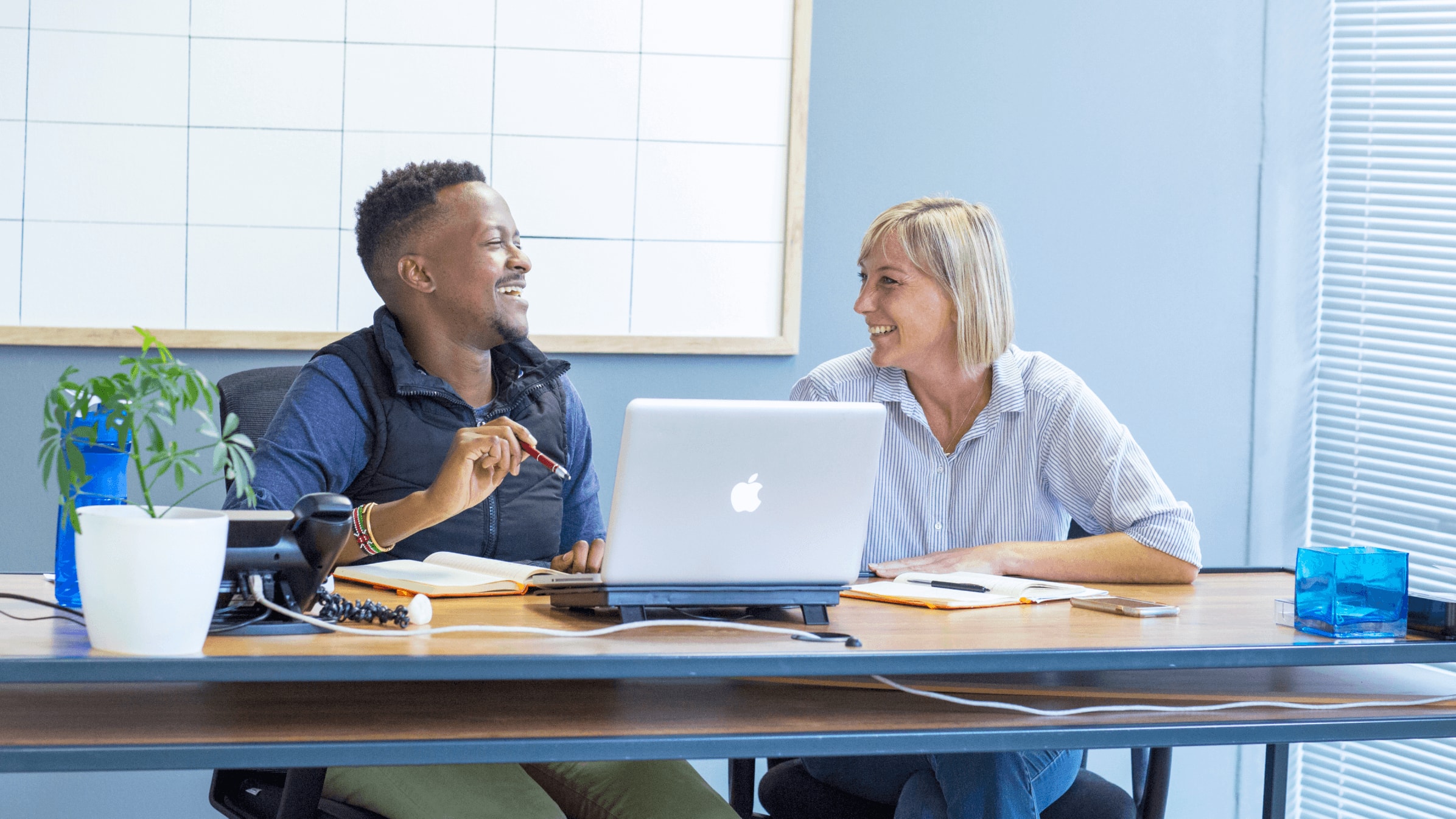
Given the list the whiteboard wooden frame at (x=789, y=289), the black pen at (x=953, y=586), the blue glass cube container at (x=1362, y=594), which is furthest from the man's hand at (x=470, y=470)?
the whiteboard wooden frame at (x=789, y=289)

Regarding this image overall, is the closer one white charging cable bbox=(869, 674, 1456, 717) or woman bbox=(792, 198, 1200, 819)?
white charging cable bbox=(869, 674, 1456, 717)

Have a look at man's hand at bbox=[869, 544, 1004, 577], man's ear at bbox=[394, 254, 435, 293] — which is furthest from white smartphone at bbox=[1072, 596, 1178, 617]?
man's ear at bbox=[394, 254, 435, 293]

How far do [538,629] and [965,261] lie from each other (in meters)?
1.25

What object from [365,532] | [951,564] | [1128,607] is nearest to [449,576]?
[365,532]

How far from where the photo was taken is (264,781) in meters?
1.72

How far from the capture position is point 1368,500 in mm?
3145

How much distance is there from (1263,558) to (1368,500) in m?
0.29

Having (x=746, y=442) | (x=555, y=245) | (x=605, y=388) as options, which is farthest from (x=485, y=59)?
(x=746, y=442)

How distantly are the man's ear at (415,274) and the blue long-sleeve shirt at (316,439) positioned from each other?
0.21 meters

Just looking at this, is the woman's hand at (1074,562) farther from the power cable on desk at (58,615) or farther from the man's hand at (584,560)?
the power cable on desk at (58,615)

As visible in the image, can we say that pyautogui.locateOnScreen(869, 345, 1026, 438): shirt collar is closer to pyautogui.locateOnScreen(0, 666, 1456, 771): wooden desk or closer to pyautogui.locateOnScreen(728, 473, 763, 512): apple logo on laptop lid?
pyautogui.locateOnScreen(0, 666, 1456, 771): wooden desk

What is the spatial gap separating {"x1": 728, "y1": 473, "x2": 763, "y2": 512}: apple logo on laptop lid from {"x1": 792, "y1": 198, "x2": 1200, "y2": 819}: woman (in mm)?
579

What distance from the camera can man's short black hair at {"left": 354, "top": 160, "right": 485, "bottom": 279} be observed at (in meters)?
2.30

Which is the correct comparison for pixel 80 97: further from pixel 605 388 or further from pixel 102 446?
pixel 102 446
